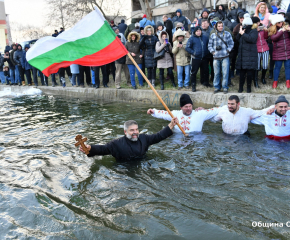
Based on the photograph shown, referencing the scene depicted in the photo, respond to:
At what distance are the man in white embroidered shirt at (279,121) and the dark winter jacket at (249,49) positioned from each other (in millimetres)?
3215

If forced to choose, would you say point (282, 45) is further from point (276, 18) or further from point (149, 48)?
point (149, 48)

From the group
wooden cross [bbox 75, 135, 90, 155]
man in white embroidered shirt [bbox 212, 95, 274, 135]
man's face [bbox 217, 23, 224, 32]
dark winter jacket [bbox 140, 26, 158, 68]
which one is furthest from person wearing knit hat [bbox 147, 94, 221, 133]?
dark winter jacket [bbox 140, 26, 158, 68]

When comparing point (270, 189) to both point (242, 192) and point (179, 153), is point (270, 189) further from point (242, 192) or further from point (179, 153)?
point (179, 153)

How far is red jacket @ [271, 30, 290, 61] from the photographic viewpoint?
9.72 m

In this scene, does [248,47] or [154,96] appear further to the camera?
[154,96]

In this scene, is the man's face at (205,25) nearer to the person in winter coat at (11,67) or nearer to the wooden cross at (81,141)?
the wooden cross at (81,141)

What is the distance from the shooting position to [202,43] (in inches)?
436

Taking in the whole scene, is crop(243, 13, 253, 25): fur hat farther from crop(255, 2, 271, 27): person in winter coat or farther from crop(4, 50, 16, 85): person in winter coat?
crop(4, 50, 16, 85): person in winter coat

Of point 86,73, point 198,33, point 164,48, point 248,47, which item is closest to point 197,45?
point 198,33

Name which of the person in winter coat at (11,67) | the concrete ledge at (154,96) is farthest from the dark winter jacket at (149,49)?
the person in winter coat at (11,67)

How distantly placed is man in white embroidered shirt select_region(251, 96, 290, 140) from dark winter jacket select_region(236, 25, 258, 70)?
127 inches

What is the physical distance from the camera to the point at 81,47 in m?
6.85

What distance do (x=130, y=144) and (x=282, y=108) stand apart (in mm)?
3614

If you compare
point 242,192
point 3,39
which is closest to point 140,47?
point 242,192
